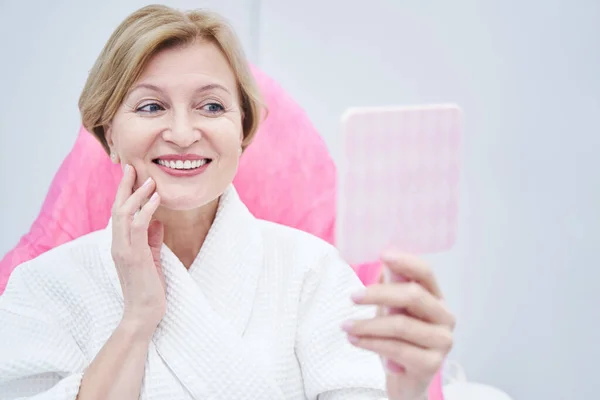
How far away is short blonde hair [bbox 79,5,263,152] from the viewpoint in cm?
98

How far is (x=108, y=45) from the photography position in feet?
3.35

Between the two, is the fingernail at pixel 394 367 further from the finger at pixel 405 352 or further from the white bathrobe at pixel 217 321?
the white bathrobe at pixel 217 321

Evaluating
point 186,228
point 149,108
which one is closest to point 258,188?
point 186,228

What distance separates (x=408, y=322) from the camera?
2.39 ft

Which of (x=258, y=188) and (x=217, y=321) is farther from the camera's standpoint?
(x=258, y=188)

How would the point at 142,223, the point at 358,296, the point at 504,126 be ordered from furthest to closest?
the point at 504,126 < the point at 142,223 < the point at 358,296

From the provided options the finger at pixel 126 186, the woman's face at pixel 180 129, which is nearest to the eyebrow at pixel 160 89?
the woman's face at pixel 180 129

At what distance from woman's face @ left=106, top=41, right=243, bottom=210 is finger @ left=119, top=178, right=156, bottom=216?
13mm

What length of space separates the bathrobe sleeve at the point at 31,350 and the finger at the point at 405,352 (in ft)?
1.59

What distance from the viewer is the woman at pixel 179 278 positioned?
98cm

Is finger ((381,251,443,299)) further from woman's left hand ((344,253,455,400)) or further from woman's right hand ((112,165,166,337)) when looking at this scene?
woman's right hand ((112,165,166,337))

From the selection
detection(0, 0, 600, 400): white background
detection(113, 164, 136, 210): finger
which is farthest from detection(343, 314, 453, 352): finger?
detection(0, 0, 600, 400): white background

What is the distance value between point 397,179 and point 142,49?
0.41 meters

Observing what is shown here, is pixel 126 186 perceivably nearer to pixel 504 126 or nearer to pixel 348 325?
pixel 348 325
